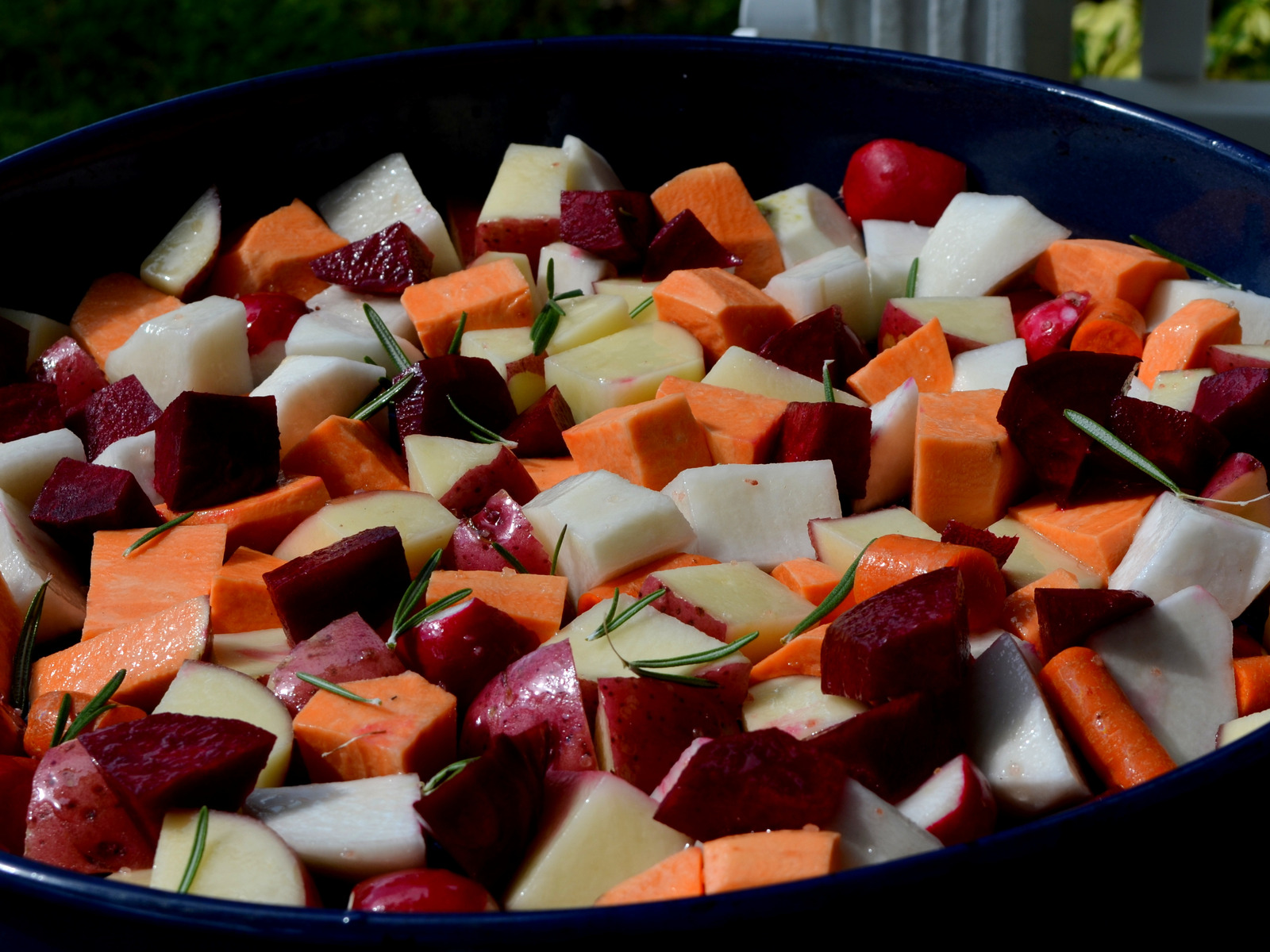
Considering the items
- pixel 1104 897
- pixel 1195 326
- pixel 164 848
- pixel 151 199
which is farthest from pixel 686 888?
pixel 151 199

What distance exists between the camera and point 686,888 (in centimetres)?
98

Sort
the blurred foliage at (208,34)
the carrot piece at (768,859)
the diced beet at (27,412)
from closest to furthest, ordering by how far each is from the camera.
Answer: the carrot piece at (768,859), the diced beet at (27,412), the blurred foliage at (208,34)

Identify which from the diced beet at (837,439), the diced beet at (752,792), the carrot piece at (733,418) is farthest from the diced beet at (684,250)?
the diced beet at (752,792)

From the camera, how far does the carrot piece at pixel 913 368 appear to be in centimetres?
172

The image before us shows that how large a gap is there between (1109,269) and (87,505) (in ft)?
4.69

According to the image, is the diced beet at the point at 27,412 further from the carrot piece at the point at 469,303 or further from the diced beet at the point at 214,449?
the carrot piece at the point at 469,303

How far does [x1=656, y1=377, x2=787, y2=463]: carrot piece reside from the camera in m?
1.60

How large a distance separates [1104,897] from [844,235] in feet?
4.38

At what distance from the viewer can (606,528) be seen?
140cm

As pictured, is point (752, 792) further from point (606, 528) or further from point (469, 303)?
point (469, 303)

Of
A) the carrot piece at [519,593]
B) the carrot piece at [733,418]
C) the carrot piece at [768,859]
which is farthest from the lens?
the carrot piece at [733,418]

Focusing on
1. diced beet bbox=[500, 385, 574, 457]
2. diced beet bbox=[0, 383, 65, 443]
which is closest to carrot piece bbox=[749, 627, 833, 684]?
diced beet bbox=[500, 385, 574, 457]

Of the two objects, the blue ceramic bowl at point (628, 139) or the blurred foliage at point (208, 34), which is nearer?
the blue ceramic bowl at point (628, 139)

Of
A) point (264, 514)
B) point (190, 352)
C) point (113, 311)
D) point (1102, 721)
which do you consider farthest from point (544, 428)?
point (1102, 721)
